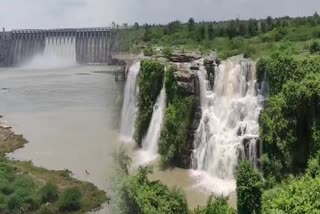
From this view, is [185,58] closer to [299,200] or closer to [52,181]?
[52,181]

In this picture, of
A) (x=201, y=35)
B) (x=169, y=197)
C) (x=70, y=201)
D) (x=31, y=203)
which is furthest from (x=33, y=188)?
(x=201, y=35)

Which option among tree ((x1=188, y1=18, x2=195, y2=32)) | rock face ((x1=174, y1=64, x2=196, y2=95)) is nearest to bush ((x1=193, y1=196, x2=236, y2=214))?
rock face ((x1=174, y1=64, x2=196, y2=95))

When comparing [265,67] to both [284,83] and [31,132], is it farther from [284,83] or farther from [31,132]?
[31,132]

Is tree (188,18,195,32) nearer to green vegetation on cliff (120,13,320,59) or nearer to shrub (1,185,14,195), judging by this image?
green vegetation on cliff (120,13,320,59)

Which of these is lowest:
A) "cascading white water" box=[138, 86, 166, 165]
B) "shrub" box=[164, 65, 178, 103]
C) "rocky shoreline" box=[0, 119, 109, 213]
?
"rocky shoreline" box=[0, 119, 109, 213]

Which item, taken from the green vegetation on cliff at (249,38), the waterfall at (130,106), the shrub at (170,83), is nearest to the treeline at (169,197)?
the shrub at (170,83)
